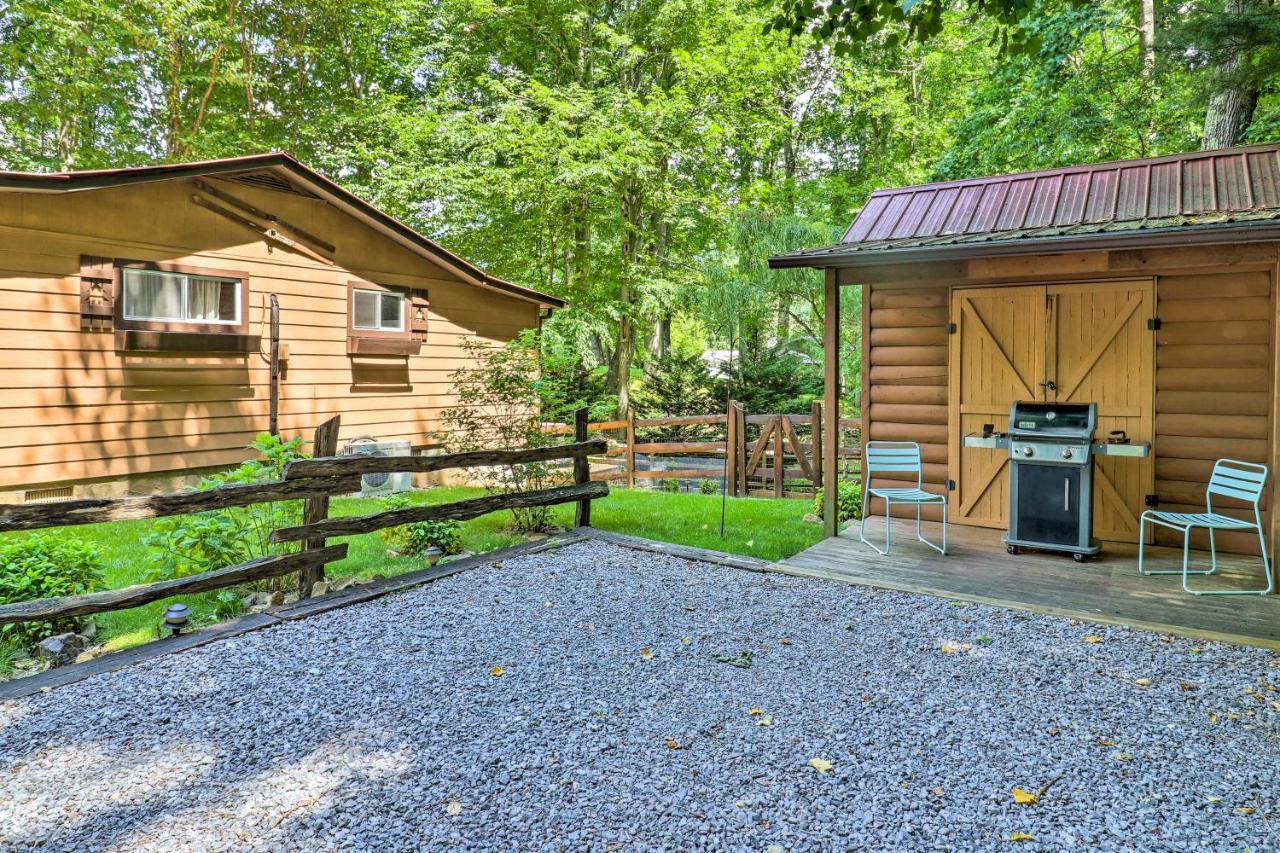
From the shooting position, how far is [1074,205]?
6.12 meters

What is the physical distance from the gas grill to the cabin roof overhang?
699cm

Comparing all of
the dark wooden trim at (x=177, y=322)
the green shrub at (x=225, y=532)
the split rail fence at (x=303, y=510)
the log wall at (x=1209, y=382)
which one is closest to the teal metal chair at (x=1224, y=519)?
the log wall at (x=1209, y=382)

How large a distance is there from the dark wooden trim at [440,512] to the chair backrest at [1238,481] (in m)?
4.76

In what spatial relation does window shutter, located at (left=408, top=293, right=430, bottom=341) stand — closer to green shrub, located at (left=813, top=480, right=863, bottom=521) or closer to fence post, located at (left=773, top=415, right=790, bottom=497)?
fence post, located at (left=773, top=415, right=790, bottom=497)

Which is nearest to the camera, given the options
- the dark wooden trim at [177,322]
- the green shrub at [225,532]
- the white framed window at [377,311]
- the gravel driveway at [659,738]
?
the gravel driveway at [659,738]

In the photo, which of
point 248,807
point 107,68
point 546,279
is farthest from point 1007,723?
point 107,68

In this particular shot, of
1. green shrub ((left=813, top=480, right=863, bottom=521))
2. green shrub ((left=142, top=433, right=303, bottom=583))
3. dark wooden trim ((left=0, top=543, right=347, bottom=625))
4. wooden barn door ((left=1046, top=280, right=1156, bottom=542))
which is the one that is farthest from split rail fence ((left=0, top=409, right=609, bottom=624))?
wooden barn door ((left=1046, top=280, right=1156, bottom=542))

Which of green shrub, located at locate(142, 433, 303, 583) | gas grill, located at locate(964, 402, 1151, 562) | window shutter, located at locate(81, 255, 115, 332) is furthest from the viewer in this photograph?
window shutter, located at locate(81, 255, 115, 332)

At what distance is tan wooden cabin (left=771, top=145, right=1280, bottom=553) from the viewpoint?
5.27 metres

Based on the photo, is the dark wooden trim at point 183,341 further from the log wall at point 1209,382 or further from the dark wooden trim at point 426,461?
the log wall at point 1209,382

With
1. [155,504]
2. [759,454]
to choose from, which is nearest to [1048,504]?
[759,454]

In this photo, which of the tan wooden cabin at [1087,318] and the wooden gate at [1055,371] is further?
the wooden gate at [1055,371]

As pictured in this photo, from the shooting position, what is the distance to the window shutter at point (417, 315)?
30.4 feet

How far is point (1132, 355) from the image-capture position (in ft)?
18.7
